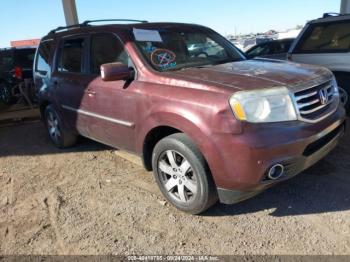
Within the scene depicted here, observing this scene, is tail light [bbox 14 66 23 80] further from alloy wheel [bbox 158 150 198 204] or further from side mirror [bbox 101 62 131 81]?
alloy wheel [bbox 158 150 198 204]

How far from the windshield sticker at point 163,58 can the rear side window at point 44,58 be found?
7.87 feet

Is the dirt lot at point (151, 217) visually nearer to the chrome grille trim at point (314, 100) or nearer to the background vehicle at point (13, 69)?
the chrome grille trim at point (314, 100)

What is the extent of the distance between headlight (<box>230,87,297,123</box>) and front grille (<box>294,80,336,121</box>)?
130mm

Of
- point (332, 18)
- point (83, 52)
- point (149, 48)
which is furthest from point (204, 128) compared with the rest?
point (332, 18)

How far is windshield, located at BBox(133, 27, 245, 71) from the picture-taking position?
Answer: 3941 millimetres

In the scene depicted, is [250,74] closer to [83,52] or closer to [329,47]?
[83,52]

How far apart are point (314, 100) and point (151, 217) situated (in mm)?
1898

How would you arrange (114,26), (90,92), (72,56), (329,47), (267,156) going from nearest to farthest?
(267,156) → (114,26) → (90,92) → (72,56) → (329,47)

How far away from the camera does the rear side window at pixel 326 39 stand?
19.6 feet

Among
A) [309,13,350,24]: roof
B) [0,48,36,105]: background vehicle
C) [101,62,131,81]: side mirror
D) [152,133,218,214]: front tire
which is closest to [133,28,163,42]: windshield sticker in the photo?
[101,62,131,81]: side mirror

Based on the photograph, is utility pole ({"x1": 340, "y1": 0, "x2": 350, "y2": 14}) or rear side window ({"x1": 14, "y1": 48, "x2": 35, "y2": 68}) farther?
utility pole ({"x1": 340, "y1": 0, "x2": 350, "y2": 14})

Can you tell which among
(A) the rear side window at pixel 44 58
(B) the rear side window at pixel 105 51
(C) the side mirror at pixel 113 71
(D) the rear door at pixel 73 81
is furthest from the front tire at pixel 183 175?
(A) the rear side window at pixel 44 58

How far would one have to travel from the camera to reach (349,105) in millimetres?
6020

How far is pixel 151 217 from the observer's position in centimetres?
362
